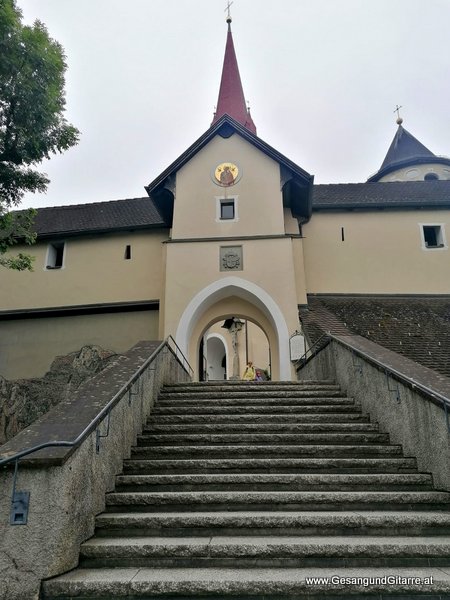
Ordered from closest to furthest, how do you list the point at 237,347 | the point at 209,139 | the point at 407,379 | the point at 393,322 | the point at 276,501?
the point at 276,501 → the point at 407,379 → the point at 393,322 → the point at 209,139 → the point at 237,347

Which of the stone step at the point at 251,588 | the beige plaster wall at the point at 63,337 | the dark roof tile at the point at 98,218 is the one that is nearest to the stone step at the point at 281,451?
the stone step at the point at 251,588

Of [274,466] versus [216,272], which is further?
[216,272]

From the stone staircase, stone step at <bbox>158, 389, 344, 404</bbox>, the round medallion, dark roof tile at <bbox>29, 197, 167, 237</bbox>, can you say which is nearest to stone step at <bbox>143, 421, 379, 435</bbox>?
the stone staircase

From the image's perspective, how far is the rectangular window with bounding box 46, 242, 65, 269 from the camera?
15320mm

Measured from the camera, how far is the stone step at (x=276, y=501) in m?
4.00

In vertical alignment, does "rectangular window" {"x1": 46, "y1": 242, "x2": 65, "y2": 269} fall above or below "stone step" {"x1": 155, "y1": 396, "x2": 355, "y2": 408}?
above

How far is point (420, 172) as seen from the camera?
27016 millimetres

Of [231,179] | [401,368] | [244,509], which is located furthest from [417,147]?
[244,509]

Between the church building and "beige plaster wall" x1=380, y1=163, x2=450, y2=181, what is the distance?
11718 millimetres

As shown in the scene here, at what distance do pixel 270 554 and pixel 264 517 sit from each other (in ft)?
1.37

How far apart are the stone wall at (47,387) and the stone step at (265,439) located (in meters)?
7.82

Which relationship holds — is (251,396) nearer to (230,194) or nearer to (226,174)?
(230,194)

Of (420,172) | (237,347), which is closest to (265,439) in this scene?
(237,347)

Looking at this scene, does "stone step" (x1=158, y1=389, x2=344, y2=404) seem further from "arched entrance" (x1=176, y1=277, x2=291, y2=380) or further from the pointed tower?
the pointed tower
